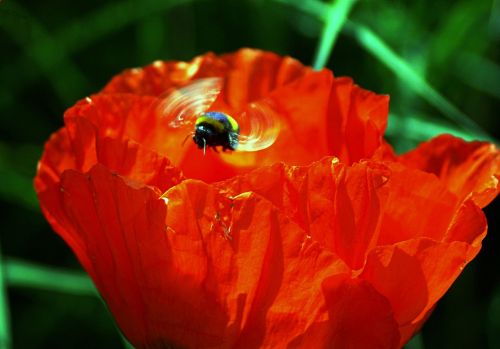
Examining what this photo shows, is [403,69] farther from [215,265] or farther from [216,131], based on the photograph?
[215,265]

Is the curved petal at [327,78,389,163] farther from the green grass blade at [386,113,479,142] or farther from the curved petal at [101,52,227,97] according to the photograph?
the green grass blade at [386,113,479,142]

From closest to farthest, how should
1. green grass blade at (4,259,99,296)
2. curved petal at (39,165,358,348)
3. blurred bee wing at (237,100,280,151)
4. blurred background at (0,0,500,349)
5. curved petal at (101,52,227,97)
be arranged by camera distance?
curved petal at (39,165,358,348) < blurred bee wing at (237,100,280,151) < curved petal at (101,52,227,97) < green grass blade at (4,259,99,296) < blurred background at (0,0,500,349)

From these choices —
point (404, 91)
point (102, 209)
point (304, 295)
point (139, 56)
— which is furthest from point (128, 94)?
point (139, 56)

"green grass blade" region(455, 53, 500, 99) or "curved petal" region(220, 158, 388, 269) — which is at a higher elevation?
"curved petal" region(220, 158, 388, 269)

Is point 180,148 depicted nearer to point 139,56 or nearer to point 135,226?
point 135,226

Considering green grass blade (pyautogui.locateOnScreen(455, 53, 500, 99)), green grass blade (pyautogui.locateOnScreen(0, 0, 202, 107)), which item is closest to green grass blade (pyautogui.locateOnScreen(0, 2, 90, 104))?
green grass blade (pyautogui.locateOnScreen(0, 0, 202, 107))

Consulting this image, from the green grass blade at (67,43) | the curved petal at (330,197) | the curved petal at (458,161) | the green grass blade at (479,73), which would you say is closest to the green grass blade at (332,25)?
the curved petal at (458,161)

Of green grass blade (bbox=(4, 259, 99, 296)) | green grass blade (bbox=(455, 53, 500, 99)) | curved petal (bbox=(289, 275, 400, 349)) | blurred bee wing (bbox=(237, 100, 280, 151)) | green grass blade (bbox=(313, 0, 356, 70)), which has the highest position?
green grass blade (bbox=(313, 0, 356, 70))

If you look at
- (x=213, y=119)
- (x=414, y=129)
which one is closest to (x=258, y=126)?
(x=213, y=119)

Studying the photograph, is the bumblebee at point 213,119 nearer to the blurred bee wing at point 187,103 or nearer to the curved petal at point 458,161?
A: the blurred bee wing at point 187,103
